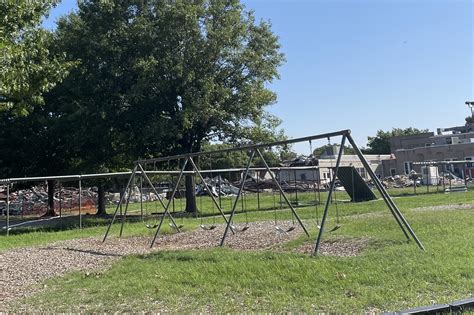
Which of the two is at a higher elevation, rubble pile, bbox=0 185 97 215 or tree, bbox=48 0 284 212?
tree, bbox=48 0 284 212

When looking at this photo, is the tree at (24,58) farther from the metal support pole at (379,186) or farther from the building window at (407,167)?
the building window at (407,167)

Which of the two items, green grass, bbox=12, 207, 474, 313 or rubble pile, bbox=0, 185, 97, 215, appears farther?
rubble pile, bbox=0, 185, 97, 215

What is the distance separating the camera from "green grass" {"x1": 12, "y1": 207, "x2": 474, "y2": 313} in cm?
591

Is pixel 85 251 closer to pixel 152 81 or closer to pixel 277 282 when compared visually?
pixel 277 282

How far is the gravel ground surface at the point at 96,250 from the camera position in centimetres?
904

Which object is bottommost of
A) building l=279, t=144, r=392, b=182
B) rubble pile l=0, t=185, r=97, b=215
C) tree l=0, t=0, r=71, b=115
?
rubble pile l=0, t=185, r=97, b=215

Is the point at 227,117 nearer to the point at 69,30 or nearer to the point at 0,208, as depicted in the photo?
the point at 69,30

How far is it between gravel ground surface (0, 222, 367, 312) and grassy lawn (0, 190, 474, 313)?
18.6 inches

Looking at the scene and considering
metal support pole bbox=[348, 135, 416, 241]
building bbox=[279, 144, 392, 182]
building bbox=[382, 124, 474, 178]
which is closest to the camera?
metal support pole bbox=[348, 135, 416, 241]

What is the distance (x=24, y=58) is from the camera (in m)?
12.4

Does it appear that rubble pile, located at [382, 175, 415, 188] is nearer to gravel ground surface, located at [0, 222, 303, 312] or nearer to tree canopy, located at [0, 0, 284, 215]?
tree canopy, located at [0, 0, 284, 215]

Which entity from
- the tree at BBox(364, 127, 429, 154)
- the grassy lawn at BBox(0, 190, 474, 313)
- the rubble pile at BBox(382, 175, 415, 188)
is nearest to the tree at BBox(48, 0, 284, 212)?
the grassy lawn at BBox(0, 190, 474, 313)

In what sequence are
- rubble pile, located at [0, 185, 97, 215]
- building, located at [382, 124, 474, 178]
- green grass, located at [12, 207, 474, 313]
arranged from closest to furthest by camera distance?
1. green grass, located at [12, 207, 474, 313]
2. rubble pile, located at [0, 185, 97, 215]
3. building, located at [382, 124, 474, 178]

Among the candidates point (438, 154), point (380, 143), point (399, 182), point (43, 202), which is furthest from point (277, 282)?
point (380, 143)
